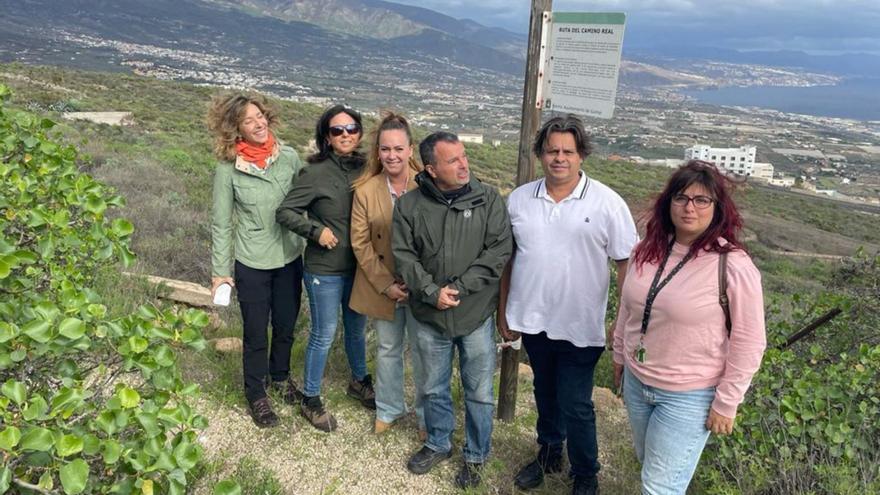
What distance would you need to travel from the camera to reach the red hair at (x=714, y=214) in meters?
1.96

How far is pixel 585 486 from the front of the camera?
2793 millimetres

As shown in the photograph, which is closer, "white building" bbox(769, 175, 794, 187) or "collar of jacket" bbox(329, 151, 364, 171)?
"collar of jacket" bbox(329, 151, 364, 171)

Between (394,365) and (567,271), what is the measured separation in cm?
117

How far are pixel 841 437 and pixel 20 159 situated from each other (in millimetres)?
3832

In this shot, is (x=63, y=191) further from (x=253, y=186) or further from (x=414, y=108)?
(x=414, y=108)

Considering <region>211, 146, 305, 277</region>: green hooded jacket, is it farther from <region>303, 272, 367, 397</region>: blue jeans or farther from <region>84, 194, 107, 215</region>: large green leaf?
<region>84, 194, 107, 215</region>: large green leaf

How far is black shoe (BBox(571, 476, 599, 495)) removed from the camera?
2789 mm

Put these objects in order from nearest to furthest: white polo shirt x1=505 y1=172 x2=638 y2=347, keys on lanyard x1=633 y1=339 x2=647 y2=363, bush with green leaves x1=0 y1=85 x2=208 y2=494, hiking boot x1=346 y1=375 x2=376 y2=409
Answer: bush with green leaves x1=0 y1=85 x2=208 y2=494 < keys on lanyard x1=633 y1=339 x2=647 y2=363 < white polo shirt x1=505 y1=172 x2=638 y2=347 < hiking boot x1=346 y1=375 x2=376 y2=409

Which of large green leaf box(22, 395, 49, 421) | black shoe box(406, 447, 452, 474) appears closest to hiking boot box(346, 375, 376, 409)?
black shoe box(406, 447, 452, 474)

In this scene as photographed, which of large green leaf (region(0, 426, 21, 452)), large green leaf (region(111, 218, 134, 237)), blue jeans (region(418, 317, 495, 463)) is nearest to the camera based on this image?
large green leaf (region(0, 426, 21, 452))

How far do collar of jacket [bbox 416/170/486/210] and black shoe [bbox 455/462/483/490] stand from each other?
4.47 ft

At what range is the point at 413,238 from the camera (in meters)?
2.61

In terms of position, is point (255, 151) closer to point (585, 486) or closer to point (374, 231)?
point (374, 231)

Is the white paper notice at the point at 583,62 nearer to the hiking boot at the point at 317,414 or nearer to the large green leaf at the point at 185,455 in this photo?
the hiking boot at the point at 317,414
